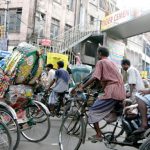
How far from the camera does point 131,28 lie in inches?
843

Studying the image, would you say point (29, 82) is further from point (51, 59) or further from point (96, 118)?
point (51, 59)

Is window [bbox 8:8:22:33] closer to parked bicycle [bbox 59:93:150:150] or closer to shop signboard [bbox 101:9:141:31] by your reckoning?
shop signboard [bbox 101:9:141:31]

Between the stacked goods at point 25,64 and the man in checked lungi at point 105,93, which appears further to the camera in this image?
the stacked goods at point 25,64

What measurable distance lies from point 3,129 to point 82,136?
1.28 meters

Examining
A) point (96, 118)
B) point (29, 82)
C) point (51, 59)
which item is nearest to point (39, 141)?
point (29, 82)

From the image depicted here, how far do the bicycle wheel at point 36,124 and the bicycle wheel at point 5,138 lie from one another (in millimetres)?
1396

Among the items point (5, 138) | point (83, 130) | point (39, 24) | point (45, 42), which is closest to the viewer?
point (5, 138)

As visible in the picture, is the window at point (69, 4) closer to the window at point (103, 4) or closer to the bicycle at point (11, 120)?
the window at point (103, 4)

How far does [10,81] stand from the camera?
6684 millimetres

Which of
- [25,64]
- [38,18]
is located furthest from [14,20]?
[25,64]

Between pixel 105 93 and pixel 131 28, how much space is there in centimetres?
1577

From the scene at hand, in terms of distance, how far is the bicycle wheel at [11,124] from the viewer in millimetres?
6020

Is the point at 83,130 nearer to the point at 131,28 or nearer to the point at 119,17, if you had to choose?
the point at 131,28

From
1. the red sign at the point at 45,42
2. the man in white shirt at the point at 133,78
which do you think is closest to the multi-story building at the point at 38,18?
the red sign at the point at 45,42
